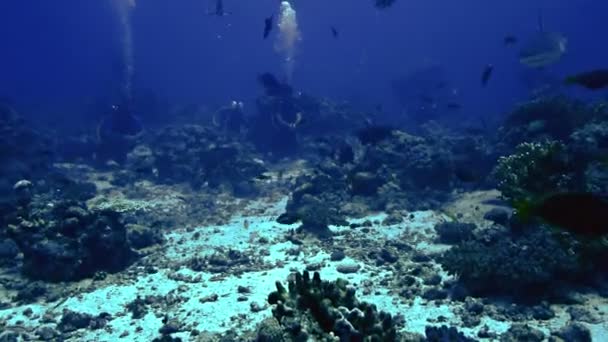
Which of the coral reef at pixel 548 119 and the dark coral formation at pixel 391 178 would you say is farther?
the coral reef at pixel 548 119

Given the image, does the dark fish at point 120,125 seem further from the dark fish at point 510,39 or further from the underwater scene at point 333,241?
the dark fish at point 510,39

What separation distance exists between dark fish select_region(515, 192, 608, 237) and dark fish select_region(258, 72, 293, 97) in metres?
18.7

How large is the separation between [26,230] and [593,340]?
1107 centimetres

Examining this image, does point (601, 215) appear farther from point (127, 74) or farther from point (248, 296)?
point (127, 74)

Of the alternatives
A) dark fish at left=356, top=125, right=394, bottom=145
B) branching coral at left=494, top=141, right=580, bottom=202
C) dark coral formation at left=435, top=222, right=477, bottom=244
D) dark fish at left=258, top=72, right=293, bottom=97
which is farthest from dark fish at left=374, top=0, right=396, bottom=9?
dark fish at left=258, top=72, right=293, bottom=97

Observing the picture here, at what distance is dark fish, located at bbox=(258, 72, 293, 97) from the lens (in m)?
21.1

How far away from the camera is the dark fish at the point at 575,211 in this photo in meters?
3.04

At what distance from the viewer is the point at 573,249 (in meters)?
7.07

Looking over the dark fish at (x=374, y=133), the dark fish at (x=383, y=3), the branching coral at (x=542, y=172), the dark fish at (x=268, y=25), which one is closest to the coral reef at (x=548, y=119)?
the dark fish at (x=374, y=133)

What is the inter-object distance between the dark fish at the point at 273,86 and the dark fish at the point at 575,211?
1873 centimetres

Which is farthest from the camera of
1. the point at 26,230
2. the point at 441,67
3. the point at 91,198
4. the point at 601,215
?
the point at 441,67

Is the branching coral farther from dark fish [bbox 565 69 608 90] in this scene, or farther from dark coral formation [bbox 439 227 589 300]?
dark fish [bbox 565 69 608 90]

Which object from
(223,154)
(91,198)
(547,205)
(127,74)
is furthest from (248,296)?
(127,74)

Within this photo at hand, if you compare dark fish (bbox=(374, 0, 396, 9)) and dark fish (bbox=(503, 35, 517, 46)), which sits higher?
dark fish (bbox=(503, 35, 517, 46))
